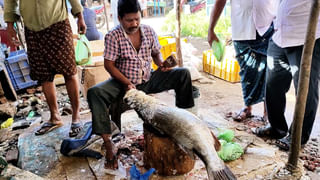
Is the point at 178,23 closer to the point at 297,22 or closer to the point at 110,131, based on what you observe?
the point at 297,22

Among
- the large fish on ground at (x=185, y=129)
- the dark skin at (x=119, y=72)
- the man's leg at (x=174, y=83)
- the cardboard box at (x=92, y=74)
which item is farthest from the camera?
the cardboard box at (x=92, y=74)

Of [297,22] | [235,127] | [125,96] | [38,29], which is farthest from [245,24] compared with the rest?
[38,29]

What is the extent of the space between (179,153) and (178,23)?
3.27 m

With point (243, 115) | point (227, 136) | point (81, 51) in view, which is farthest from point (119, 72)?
point (243, 115)

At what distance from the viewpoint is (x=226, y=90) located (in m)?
5.40

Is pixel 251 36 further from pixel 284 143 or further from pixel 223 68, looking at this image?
pixel 223 68

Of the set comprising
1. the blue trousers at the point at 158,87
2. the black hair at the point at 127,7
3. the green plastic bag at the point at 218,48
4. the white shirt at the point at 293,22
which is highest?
the black hair at the point at 127,7

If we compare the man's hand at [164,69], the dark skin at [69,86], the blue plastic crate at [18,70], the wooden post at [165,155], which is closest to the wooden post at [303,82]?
the wooden post at [165,155]

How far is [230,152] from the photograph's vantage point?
8.64ft

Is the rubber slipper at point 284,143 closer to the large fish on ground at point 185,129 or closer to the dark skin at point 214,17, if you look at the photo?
the large fish on ground at point 185,129

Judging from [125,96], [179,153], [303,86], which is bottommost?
[179,153]

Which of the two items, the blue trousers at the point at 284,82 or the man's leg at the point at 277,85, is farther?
the man's leg at the point at 277,85

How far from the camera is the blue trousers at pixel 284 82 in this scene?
2549mm

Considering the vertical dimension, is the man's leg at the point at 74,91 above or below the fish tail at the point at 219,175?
above
